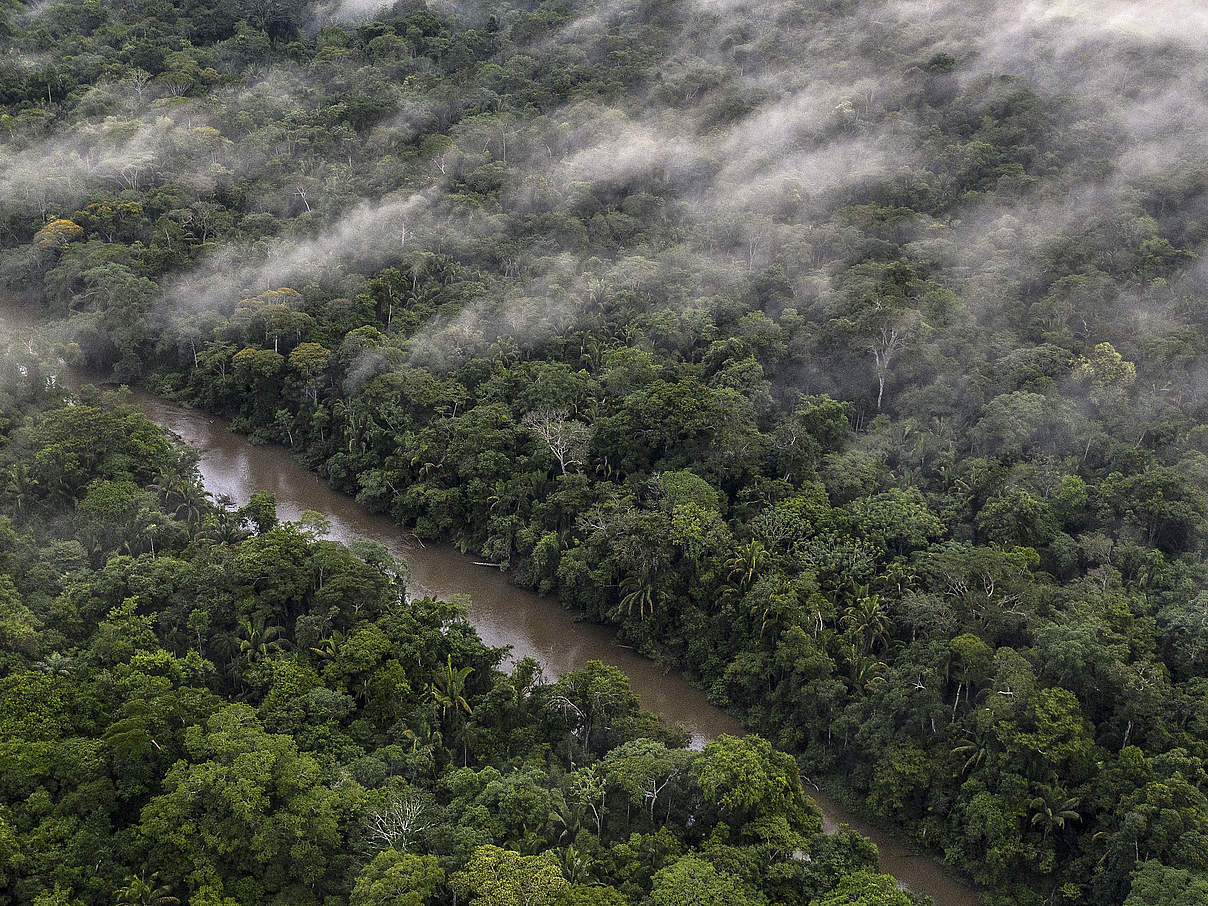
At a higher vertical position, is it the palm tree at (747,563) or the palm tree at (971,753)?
the palm tree at (747,563)

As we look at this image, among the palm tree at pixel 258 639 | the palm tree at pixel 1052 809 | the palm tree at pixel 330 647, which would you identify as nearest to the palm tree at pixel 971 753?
Answer: the palm tree at pixel 1052 809

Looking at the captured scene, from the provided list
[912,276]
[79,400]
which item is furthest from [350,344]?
[912,276]

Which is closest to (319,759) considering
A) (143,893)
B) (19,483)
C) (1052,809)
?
Answer: (143,893)

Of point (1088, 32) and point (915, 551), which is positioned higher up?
point (1088, 32)

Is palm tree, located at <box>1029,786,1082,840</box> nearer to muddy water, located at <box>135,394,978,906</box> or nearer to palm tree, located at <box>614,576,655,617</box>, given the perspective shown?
muddy water, located at <box>135,394,978,906</box>

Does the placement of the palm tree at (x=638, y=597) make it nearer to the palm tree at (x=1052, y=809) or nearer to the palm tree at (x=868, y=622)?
the palm tree at (x=868, y=622)

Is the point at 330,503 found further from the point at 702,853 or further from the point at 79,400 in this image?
the point at 702,853
